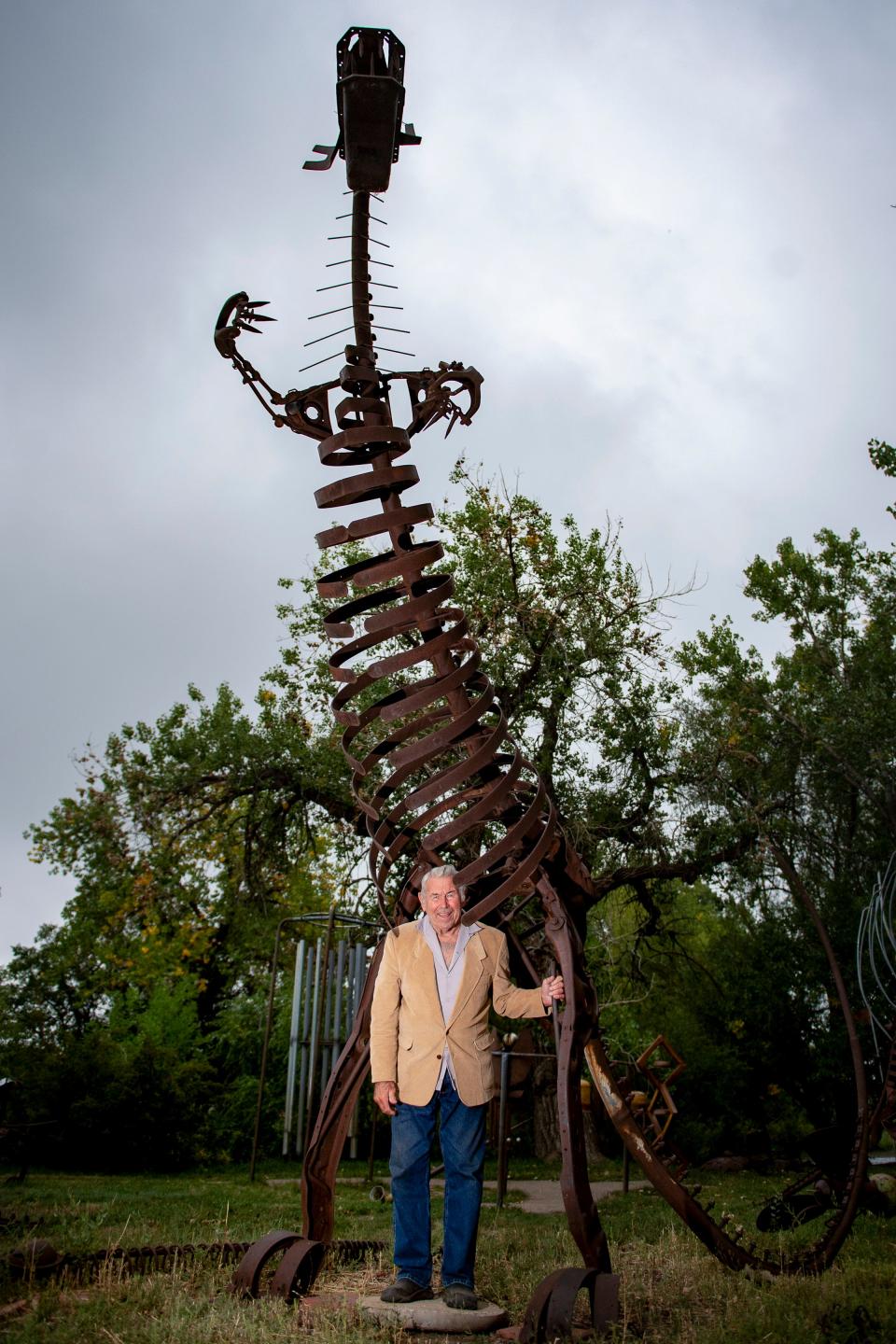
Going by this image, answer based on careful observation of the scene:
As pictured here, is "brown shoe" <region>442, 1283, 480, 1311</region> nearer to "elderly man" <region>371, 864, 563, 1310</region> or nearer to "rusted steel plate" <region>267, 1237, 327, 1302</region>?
"elderly man" <region>371, 864, 563, 1310</region>

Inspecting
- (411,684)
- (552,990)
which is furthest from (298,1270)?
(411,684)

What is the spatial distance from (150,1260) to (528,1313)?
7.01 ft

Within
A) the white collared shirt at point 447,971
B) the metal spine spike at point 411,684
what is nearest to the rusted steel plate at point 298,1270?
the white collared shirt at point 447,971

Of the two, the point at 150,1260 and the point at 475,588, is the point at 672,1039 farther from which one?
the point at 150,1260

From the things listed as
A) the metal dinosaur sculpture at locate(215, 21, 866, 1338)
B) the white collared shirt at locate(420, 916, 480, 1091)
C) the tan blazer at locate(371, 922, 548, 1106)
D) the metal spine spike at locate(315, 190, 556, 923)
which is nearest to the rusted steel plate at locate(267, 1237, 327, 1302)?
the metal dinosaur sculpture at locate(215, 21, 866, 1338)

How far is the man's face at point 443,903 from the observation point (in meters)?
4.61

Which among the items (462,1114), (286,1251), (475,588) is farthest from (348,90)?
(475,588)

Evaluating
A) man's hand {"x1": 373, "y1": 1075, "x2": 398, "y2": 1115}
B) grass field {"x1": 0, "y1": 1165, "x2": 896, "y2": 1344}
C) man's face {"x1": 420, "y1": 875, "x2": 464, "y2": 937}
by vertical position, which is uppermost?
Answer: man's face {"x1": 420, "y1": 875, "x2": 464, "y2": 937}

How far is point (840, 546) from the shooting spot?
19.3 m

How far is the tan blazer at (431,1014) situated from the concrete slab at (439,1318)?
716mm

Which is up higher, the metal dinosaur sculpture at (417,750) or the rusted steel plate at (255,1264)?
the metal dinosaur sculpture at (417,750)

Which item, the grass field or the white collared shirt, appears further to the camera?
the white collared shirt

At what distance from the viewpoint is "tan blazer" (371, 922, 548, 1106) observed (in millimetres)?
4473

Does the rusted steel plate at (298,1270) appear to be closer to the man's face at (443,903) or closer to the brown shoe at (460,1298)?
the brown shoe at (460,1298)
